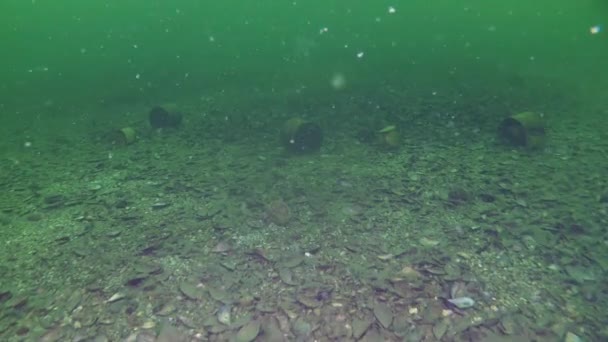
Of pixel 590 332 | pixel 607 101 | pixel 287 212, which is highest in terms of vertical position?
pixel 607 101

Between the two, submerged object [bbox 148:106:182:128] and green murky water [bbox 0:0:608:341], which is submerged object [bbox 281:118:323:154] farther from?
submerged object [bbox 148:106:182:128]

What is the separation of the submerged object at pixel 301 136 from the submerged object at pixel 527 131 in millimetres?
4097

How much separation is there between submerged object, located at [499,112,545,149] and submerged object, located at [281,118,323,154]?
4097 mm

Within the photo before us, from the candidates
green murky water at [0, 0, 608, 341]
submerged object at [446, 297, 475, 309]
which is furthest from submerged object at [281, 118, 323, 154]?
submerged object at [446, 297, 475, 309]

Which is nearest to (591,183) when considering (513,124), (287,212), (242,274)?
(513,124)

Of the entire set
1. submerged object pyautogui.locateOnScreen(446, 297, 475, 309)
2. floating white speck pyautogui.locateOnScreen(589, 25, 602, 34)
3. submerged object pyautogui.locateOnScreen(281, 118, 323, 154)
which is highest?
floating white speck pyautogui.locateOnScreen(589, 25, 602, 34)

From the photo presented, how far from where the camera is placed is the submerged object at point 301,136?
7672mm

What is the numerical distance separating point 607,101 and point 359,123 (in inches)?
A: 296

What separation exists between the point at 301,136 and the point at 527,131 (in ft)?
15.4

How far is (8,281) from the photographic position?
440 cm

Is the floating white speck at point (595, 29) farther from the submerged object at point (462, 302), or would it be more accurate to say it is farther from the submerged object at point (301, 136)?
the submerged object at point (462, 302)

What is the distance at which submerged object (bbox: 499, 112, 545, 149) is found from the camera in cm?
738

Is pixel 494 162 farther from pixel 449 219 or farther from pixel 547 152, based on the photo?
pixel 449 219

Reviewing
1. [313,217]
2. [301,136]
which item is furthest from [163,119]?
[313,217]
